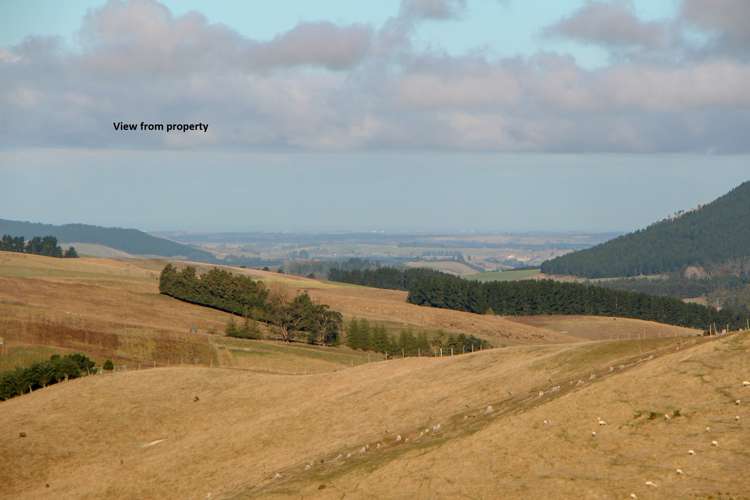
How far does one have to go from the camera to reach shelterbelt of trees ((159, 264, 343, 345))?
15550 centimetres

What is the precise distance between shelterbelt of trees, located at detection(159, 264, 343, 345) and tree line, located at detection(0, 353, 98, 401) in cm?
5863

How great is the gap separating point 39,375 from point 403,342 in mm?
67448

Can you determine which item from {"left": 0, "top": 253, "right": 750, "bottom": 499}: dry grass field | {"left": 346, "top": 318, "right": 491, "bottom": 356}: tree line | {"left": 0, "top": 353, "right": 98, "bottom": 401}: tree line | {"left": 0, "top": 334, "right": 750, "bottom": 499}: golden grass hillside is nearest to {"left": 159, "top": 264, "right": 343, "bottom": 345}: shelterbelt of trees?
{"left": 346, "top": 318, "right": 491, "bottom": 356}: tree line

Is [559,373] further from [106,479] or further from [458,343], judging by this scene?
[458,343]

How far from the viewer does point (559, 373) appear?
201ft

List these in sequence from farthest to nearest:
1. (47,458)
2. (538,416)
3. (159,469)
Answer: (47,458) → (159,469) → (538,416)

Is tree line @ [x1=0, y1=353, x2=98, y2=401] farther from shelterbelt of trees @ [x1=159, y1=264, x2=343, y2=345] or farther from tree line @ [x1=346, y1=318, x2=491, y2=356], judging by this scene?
shelterbelt of trees @ [x1=159, y1=264, x2=343, y2=345]

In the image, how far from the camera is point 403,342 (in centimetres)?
14838

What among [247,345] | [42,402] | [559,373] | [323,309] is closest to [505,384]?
[559,373]

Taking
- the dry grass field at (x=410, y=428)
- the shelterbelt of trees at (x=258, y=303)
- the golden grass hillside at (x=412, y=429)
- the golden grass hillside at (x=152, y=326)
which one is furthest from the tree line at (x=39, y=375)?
the shelterbelt of trees at (x=258, y=303)

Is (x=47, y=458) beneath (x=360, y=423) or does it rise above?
beneath

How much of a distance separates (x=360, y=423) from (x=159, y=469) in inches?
528

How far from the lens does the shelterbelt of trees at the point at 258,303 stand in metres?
156

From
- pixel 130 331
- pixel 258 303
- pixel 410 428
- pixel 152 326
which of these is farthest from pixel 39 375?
pixel 258 303
